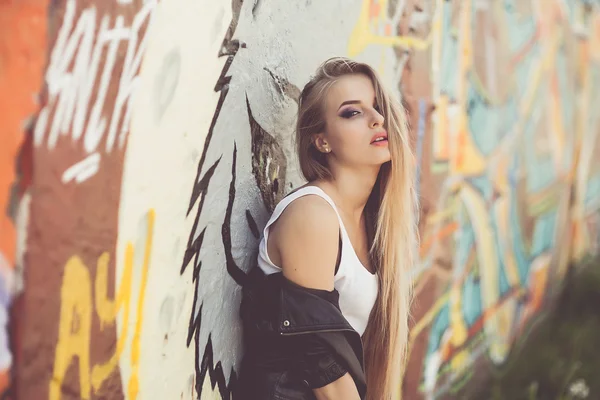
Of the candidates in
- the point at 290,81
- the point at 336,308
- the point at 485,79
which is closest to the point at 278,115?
the point at 290,81

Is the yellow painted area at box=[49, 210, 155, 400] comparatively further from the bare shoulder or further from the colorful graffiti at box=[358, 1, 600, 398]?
the colorful graffiti at box=[358, 1, 600, 398]

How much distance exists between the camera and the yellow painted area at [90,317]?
1.21m

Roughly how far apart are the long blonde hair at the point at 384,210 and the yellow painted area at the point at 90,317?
2.43 feet

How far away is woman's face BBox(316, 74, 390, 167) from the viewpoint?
6.60 feet

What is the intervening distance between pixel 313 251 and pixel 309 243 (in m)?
0.02

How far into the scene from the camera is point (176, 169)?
1.58 meters

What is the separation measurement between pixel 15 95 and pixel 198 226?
74cm

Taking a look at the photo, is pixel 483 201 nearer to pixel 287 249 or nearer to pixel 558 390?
pixel 558 390

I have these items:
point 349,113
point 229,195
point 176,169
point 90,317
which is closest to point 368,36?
point 349,113

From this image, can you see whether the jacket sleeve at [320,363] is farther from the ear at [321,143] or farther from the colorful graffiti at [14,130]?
the colorful graffiti at [14,130]

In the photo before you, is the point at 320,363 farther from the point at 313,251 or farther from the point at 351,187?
the point at 351,187

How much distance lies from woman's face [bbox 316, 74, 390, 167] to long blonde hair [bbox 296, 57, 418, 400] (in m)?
0.03

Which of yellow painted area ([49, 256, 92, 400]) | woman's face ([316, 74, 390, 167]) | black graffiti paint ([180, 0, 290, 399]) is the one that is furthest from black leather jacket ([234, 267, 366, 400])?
yellow painted area ([49, 256, 92, 400])

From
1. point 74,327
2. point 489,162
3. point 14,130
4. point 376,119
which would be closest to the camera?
point 14,130
